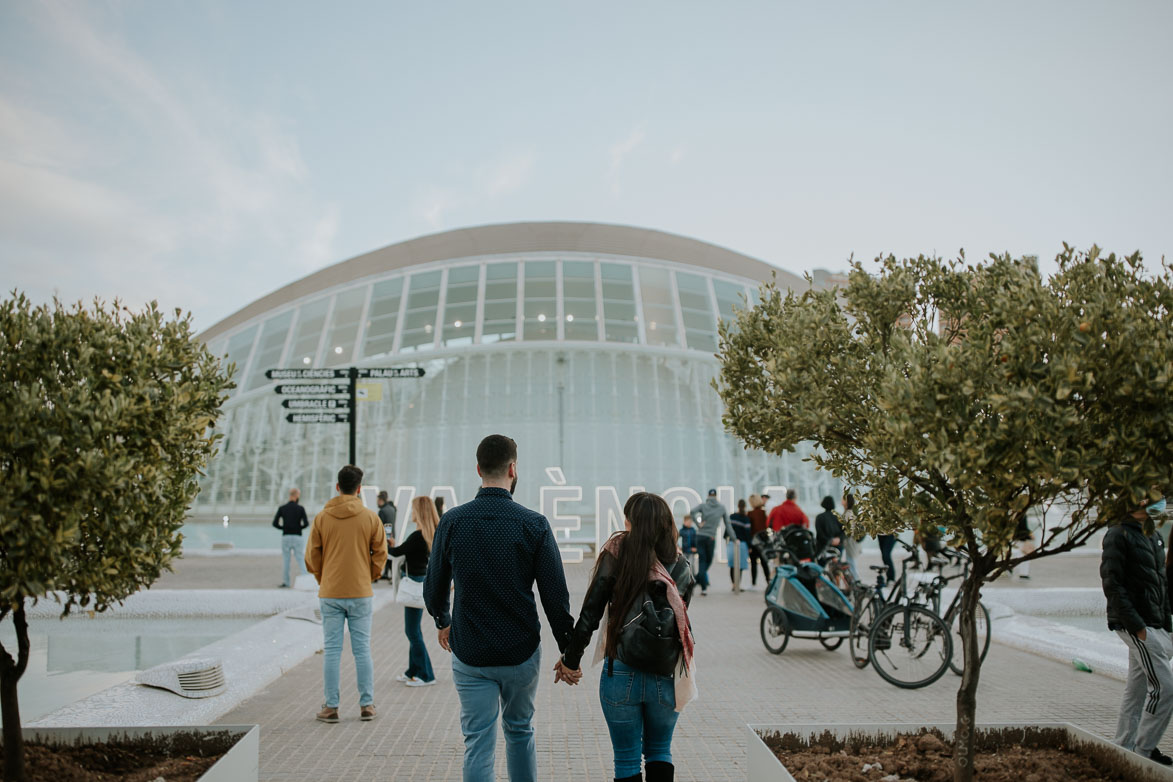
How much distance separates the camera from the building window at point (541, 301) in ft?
92.7

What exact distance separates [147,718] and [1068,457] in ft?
20.9

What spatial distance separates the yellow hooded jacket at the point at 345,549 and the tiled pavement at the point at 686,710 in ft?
3.58

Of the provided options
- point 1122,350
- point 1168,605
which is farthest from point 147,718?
point 1168,605

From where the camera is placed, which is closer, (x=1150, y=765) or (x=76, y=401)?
(x=76, y=401)

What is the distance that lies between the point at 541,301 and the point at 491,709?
83.7 ft

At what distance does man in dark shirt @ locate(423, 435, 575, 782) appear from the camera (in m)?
4.20

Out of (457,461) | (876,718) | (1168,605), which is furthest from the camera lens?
(457,461)

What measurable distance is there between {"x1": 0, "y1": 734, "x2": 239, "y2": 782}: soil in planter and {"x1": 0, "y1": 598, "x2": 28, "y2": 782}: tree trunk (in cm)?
11

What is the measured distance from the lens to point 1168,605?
6082mm

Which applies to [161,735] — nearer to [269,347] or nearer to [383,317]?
[383,317]

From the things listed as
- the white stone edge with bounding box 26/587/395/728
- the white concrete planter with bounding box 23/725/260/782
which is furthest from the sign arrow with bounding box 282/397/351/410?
the white concrete planter with bounding box 23/725/260/782

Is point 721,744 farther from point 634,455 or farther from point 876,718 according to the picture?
point 634,455

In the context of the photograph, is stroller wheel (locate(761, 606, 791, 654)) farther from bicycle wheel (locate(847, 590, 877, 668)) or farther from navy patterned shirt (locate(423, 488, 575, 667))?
navy patterned shirt (locate(423, 488, 575, 667))

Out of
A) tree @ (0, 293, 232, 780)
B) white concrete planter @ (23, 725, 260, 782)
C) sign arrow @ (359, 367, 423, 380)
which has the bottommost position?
white concrete planter @ (23, 725, 260, 782)
